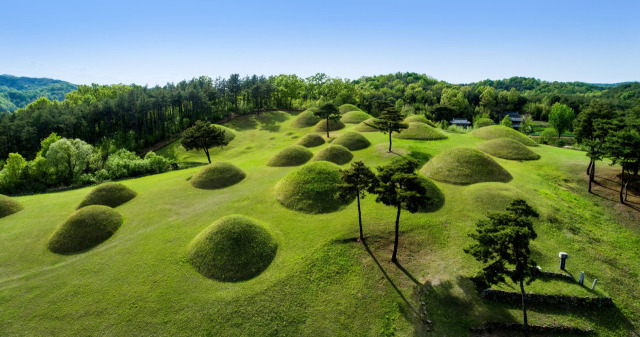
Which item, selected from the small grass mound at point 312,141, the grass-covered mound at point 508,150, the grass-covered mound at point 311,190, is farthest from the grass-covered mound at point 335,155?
the grass-covered mound at point 508,150

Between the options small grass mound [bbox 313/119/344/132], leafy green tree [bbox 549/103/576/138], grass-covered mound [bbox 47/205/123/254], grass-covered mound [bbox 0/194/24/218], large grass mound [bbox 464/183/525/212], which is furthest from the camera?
leafy green tree [bbox 549/103/576/138]

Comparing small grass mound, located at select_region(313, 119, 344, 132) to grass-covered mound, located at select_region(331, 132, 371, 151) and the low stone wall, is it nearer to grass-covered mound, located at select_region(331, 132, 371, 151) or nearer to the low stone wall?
grass-covered mound, located at select_region(331, 132, 371, 151)

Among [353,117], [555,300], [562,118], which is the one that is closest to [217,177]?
[555,300]

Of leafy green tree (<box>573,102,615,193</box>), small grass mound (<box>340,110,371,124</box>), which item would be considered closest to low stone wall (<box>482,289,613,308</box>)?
leafy green tree (<box>573,102,615,193</box>)

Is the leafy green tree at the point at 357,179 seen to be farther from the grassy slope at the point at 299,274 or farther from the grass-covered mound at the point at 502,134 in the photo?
the grass-covered mound at the point at 502,134

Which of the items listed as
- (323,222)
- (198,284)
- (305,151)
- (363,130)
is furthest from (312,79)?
(198,284)

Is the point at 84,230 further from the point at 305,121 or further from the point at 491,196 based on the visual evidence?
the point at 305,121

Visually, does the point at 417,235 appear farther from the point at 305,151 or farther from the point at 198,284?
the point at 305,151
